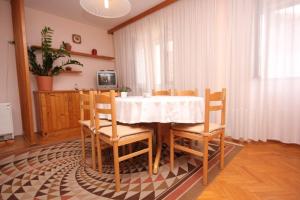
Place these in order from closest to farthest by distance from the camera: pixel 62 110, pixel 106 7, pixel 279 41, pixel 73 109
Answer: pixel 106 7, pixel 279 41, pixel 62 110, pixel 73 109

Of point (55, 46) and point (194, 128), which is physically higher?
point (55, 46)

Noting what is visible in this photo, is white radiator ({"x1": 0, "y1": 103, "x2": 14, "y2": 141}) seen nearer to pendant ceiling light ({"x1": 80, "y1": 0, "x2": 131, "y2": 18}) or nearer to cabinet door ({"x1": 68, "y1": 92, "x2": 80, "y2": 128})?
cabinet door ({"x1": 68, "y1": 92, "x2": 80, "y2": 128})

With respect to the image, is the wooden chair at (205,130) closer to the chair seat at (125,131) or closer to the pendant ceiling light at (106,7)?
the chair seat at (125,131)

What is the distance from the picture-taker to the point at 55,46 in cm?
364

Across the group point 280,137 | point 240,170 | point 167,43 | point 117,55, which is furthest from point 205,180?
point 117,55

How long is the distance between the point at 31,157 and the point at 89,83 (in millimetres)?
2468

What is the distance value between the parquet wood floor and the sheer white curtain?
16.1 inches

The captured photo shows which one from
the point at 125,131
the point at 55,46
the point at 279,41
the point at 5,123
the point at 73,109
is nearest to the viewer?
the point at 125,131

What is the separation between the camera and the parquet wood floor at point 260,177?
131 cm

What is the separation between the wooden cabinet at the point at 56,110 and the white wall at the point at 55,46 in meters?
0.50

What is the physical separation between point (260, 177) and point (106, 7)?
2.43 meters

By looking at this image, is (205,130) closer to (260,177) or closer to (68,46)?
(260,177)

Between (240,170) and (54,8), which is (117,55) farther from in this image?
(240,170)

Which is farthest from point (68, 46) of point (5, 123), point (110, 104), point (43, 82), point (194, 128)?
point (194, 128)
